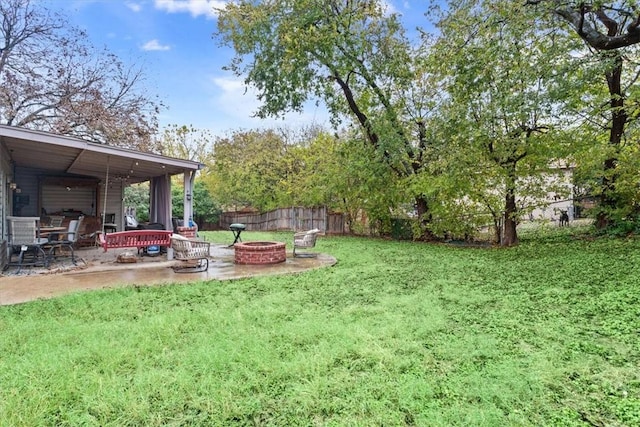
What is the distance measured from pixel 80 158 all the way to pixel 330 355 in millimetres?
8754

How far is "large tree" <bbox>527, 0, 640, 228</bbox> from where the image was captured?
6.76 metres

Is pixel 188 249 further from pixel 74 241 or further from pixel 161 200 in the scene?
pixel 161 200

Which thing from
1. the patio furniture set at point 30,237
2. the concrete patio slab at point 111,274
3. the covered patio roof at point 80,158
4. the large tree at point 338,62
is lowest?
the concrete patio slab at point 111,274

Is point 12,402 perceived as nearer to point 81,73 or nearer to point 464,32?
point 464,32

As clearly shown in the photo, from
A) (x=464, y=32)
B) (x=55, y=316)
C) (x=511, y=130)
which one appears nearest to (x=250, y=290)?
(x=55, y=316)

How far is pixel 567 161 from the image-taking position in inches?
392

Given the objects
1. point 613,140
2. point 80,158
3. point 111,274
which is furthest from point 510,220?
point 80,158

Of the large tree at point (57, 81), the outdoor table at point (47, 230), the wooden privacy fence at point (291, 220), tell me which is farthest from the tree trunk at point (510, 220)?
the large tree at point (57, 81)

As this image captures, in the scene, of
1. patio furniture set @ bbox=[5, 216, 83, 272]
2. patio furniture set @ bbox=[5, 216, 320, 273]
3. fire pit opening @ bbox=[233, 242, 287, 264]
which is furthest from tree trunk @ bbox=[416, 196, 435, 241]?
patio furniture set @ bbox=[5, 216, 83, 272]

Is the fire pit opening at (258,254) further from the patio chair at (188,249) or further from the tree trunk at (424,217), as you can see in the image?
the tree trunk at (424,217)

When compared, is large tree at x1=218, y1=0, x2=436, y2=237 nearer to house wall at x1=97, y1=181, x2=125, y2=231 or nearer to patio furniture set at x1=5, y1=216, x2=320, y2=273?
house wall at x1=97, y1=181, x2=125, y2=231

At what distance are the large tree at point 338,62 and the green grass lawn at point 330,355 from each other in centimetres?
794

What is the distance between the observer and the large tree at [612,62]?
6.76 metres

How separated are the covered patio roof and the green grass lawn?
3407mm
